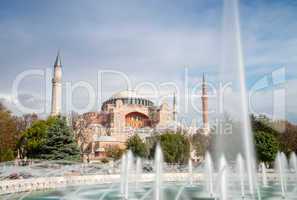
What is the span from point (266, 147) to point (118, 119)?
3396 cm

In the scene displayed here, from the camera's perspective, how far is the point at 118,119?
59.1 meters

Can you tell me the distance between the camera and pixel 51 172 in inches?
794

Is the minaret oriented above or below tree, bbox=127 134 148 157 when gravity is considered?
above

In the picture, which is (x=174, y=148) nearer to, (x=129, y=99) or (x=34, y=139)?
(x=34, y=139)

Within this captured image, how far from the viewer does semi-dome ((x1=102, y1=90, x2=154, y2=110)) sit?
221ft

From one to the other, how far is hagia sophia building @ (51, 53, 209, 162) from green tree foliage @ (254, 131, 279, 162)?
661 inches

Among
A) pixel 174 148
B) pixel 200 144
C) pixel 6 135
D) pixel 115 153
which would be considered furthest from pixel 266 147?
pixel 6 135

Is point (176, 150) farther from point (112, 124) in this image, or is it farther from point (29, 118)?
point (112, 124)

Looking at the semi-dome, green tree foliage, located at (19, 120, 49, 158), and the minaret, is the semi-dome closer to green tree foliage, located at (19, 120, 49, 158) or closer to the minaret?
the minaret

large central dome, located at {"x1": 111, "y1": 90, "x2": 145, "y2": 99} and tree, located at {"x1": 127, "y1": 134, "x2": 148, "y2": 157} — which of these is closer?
tree, located at {"x1": 127, "y1": 134, "x2": 148, "y2": 157}

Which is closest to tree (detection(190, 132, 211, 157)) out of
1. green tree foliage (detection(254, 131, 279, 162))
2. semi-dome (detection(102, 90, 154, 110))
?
green tree foliage (detection(254, 131, 279, 162))

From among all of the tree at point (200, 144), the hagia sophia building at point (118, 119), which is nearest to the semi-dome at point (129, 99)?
the hagia sophia building at point (118, 119)

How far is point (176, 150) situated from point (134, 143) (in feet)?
14.7

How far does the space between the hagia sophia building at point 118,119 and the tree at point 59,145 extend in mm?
12911
